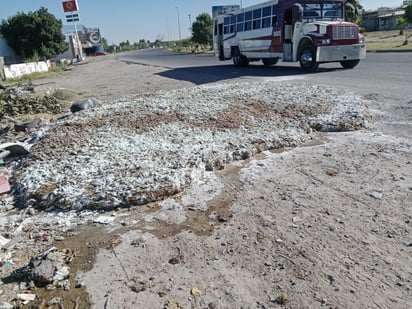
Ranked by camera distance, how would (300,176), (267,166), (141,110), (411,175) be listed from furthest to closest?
1. (141,110)
2. (267,166)
3. (300,176)
4. (411,175)

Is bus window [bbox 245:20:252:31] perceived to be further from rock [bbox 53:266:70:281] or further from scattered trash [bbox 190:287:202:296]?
scattered trash [bbox 190:287:202:296]

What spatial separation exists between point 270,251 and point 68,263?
1.70 m

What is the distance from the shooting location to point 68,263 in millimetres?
2900

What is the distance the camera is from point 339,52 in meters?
14.2

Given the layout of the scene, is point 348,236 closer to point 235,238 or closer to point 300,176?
point 235,238

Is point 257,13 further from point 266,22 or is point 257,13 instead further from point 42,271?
point 42,271

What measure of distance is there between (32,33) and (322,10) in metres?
41.5

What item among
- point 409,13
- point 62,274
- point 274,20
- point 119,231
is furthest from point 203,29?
point 62,274

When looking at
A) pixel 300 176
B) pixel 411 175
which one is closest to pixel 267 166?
pixel 300 176

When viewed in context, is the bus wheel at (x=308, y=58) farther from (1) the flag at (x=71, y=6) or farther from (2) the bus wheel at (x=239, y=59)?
(1) the flag at (x=71, y=6)

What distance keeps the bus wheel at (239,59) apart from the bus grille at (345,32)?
23.5ft

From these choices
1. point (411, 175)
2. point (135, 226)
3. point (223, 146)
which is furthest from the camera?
point (223, 146)

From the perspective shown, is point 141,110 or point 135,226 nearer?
point 135,226

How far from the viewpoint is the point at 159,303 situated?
237cm
